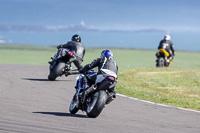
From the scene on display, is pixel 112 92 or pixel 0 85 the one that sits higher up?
pixel 112 92

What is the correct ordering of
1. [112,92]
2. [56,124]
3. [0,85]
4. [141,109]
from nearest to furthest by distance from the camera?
[56,124] → [112,92] → [141,109] → [0,85]

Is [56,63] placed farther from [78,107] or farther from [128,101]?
[78,107]

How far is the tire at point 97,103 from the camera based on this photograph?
11.4 metres

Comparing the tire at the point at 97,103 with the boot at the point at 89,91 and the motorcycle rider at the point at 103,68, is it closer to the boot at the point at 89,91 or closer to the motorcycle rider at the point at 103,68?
the boot at the point at 89,91

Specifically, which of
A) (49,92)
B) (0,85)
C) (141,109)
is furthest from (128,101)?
(0,85)

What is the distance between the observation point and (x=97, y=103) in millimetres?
11367

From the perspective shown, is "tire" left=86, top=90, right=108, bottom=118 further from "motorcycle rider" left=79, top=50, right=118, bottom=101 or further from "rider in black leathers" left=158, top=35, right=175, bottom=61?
"rider in black leathers" left=158, top=35, right=175, bottom=61

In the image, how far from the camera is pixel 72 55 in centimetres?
2036

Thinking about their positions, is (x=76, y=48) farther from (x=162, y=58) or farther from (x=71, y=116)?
(x=162, y=58)

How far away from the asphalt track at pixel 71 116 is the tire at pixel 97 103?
153mm

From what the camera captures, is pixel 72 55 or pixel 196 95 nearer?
pixel 196 95

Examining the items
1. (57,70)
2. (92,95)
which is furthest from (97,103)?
(57,70)

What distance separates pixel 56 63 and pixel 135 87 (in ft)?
11.1

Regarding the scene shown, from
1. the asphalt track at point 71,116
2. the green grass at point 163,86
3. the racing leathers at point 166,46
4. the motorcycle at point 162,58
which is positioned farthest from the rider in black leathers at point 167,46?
the asphalt track at point 71,116
